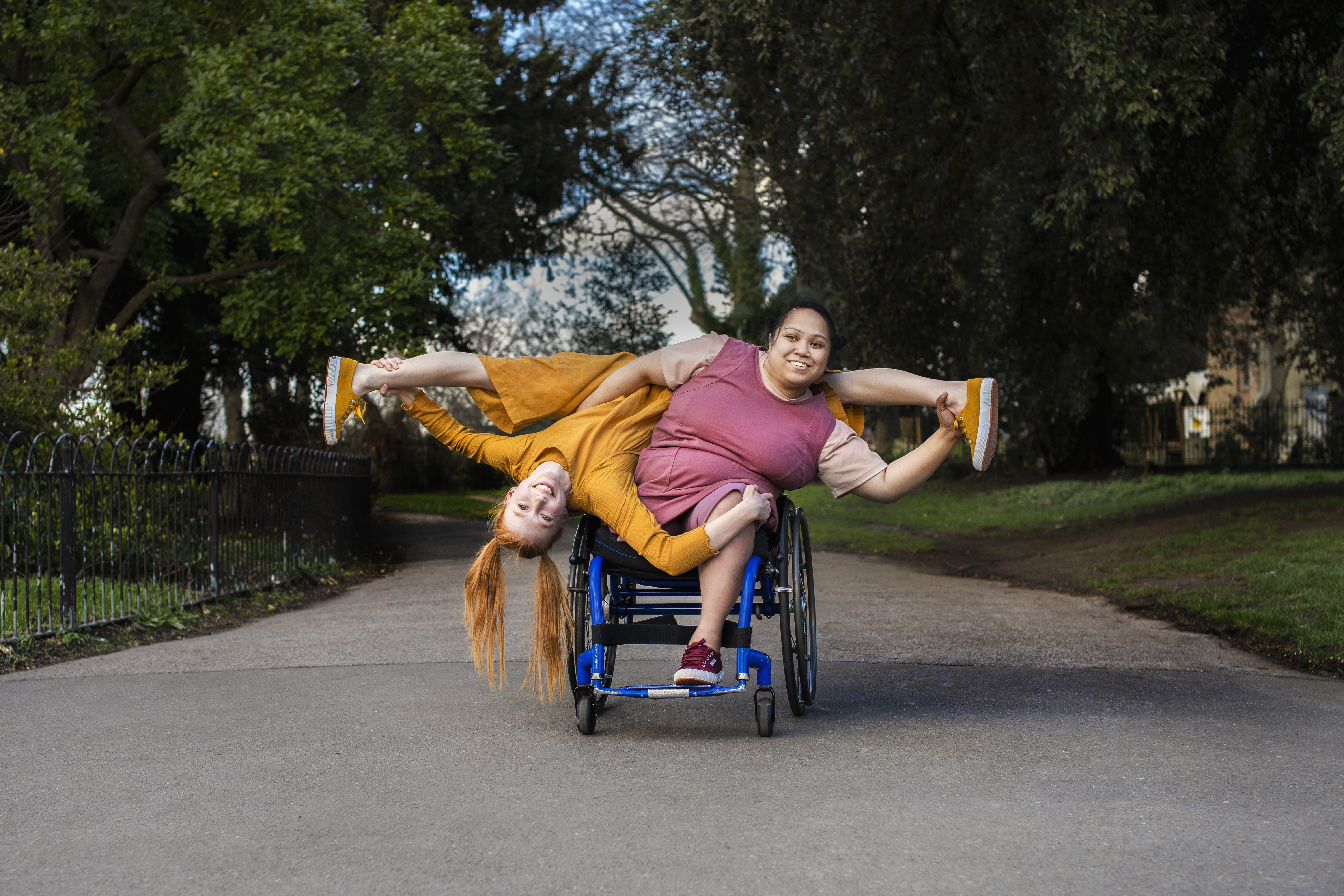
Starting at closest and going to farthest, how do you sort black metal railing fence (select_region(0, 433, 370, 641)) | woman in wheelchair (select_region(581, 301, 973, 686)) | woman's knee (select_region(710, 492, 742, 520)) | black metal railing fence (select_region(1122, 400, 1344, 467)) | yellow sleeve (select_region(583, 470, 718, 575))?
yellow sleeve (select_region(583, 470, 718, 575)) < woman's knee (select_region(710, 492, 742, 520)) < woman in wheelchair (select_region(581, 301, 973, 686)) < black metal railing fence (select_region(0, 433, 370, 641)) < black metal railing fence (select_region(1122, 400, 1344, 467))

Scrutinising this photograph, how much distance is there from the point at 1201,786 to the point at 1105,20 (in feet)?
24.6

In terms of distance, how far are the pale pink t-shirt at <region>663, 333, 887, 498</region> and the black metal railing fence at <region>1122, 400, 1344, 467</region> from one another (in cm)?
2292

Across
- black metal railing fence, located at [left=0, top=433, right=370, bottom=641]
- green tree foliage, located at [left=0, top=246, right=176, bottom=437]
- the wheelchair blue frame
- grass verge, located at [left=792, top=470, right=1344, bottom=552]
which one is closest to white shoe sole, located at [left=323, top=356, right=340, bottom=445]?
the wheelchair blue frame

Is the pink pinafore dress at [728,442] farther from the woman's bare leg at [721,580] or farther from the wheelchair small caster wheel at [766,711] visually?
the wheelchair small caster wheel at [766,711]

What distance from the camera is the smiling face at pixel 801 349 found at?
16.1 feet

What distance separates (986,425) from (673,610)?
1.61 meters

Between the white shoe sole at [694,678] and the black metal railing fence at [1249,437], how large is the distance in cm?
2369

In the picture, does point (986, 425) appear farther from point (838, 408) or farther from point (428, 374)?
point (428, 374)

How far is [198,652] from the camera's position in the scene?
7.16 meters

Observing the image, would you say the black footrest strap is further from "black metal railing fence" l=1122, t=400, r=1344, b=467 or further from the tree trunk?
"black metal railing fence" l=1122, t=400, r=1344, b=467

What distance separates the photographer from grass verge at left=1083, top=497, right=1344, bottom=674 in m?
7.26

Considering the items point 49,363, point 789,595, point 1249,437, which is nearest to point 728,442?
point 789,595

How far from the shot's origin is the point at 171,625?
8.30 meters

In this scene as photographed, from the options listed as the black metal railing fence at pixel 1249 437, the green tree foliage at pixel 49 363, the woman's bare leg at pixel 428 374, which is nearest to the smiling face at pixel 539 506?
the woman's bare leg at pixel 428 374
